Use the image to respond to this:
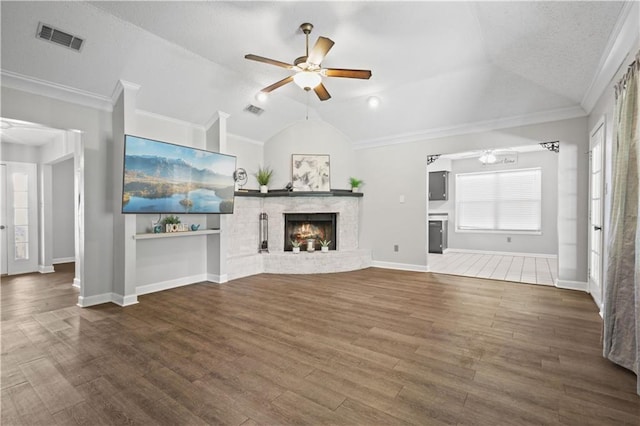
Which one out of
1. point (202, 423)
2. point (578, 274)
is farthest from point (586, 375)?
point (578, 274)

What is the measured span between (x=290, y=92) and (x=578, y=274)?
17.5 ft

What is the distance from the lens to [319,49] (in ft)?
9.40

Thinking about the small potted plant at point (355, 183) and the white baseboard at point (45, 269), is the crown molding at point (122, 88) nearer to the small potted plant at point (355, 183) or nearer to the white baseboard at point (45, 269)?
the small potted plant at point (355, 183)

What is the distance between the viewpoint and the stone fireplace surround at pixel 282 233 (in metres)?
5.66

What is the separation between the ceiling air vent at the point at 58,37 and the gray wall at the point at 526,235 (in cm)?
850

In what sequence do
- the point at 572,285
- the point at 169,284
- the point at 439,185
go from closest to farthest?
the point at 572,285, the point at 169,284, the point at 439,185

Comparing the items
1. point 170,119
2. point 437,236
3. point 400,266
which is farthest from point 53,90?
point 437,236

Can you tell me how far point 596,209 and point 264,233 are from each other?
526 cm

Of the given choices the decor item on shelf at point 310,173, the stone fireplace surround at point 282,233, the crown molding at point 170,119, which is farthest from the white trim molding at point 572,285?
the crown molding at point 170,119

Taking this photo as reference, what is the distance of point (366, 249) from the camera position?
6.37m

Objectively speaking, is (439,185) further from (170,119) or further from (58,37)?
(58,37)

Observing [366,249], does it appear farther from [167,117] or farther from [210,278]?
[167,117]

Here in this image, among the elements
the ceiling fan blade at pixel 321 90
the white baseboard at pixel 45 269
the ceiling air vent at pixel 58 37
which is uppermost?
the ceiling air vent at pixel 58 37

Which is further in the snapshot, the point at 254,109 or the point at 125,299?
the point at 254,109
